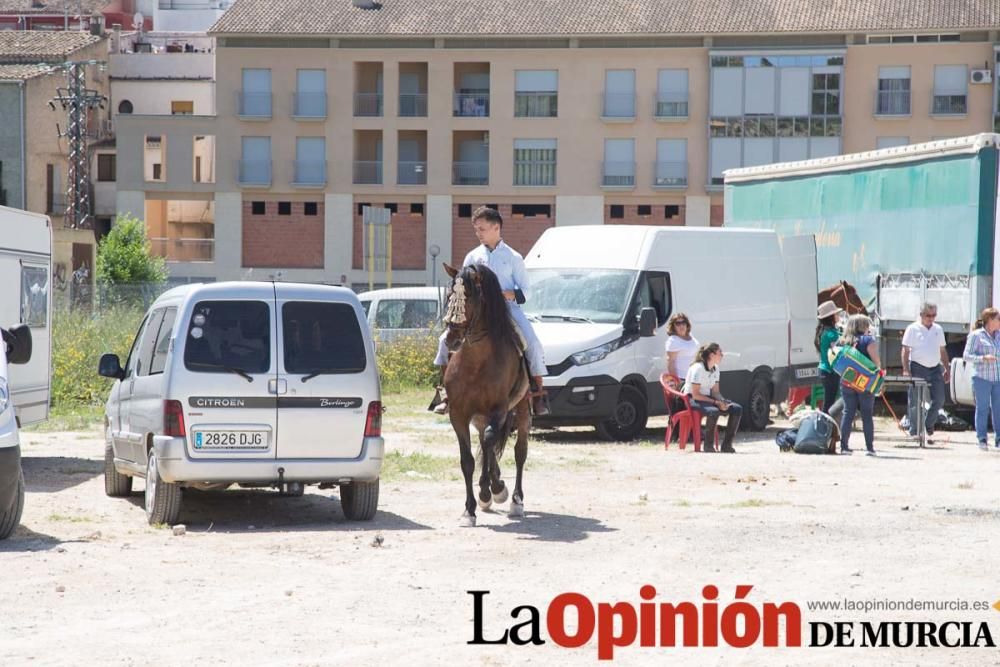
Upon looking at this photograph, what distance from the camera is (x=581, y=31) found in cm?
6919

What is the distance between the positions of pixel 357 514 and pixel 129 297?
23.7 metres

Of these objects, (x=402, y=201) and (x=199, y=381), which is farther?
Result: (x=402, y=201)

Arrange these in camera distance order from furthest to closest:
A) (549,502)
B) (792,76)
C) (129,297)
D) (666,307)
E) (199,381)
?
(792,76) < (129,297) < (666,307) < (549,502) < (199,381)

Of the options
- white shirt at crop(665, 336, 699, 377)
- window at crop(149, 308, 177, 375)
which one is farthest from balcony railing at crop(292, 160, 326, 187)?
window at crop(149, 308, 177, 375)

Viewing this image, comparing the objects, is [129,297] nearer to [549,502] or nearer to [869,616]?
[549,502]

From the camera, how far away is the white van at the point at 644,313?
2044 cm

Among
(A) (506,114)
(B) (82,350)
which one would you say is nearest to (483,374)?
(B) (82,350)

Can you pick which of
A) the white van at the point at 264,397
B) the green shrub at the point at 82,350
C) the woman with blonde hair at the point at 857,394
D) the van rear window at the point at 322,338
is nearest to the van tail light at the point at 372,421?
the white van at the point at 264,397

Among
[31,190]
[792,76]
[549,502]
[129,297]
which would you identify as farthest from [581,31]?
[549,502]

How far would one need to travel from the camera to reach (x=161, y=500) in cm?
1227

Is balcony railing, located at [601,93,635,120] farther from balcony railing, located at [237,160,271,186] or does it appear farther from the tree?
the tree

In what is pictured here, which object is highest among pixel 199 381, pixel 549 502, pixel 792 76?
pixel 792 76

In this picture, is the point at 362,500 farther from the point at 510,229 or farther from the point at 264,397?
the point at 510,229

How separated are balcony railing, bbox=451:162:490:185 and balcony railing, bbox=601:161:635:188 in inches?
203
